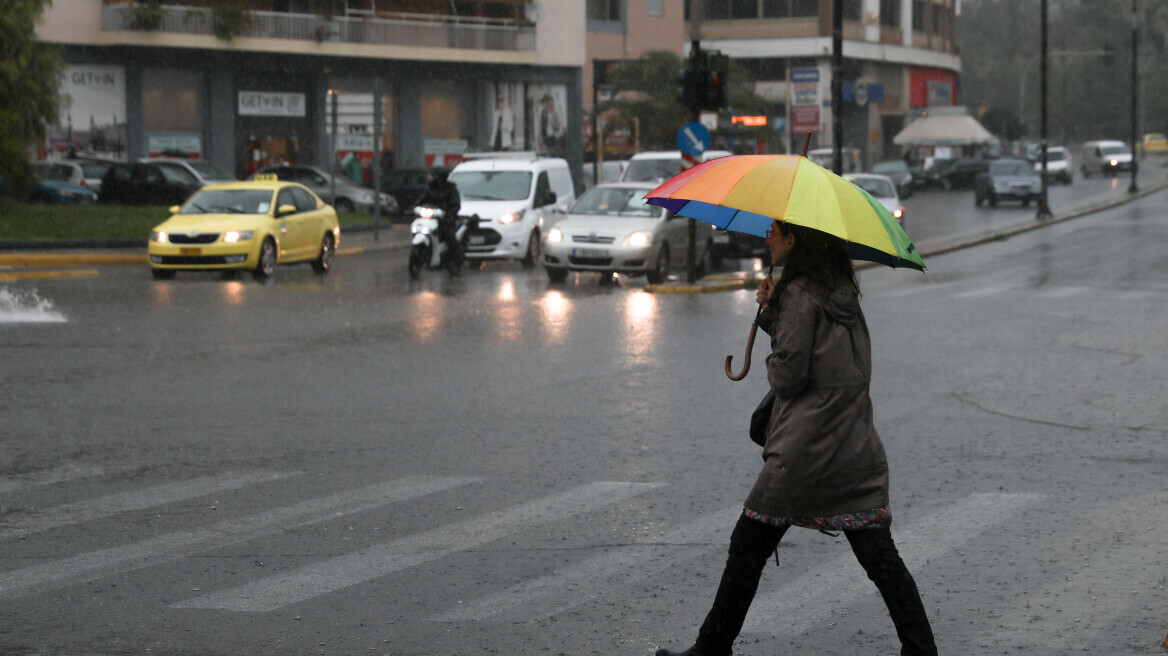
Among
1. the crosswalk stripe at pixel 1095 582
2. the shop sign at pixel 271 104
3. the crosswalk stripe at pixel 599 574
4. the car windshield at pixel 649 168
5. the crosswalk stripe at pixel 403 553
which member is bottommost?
the crosswalk stripe at pixel 1095 582

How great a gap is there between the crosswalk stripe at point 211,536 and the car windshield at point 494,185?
57.4 feet

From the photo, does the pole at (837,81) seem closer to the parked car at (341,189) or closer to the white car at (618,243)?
the white car at (618,243)

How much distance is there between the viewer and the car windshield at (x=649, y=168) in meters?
27.8

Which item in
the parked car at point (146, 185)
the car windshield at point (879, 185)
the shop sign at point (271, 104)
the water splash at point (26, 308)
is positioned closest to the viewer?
the water splash at point (26, 308)

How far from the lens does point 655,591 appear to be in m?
5.91

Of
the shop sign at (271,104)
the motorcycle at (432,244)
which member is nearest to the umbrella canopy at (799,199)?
the motorcycle at (432,244)

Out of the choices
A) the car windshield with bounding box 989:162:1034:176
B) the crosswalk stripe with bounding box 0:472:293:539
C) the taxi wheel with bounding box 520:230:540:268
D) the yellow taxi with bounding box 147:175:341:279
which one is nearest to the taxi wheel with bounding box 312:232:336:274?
the yellow taxi with bounding box 147:175:341:279

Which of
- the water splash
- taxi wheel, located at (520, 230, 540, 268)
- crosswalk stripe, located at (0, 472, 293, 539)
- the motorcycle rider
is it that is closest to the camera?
crosswalk stripe, located at (0, 472, 293, 539)

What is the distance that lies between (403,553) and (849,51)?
67.5 metres

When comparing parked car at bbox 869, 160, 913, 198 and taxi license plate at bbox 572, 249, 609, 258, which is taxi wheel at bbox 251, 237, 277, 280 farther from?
parked car at bbox 869, 160, 913, 198

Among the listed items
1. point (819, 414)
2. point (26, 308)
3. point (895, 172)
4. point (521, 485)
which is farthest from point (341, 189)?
point (819, 414)

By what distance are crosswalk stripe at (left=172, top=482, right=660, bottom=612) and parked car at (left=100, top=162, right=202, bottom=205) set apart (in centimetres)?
2933

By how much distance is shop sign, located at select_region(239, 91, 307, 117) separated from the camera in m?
43.9

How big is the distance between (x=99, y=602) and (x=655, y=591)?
87.5 inches
